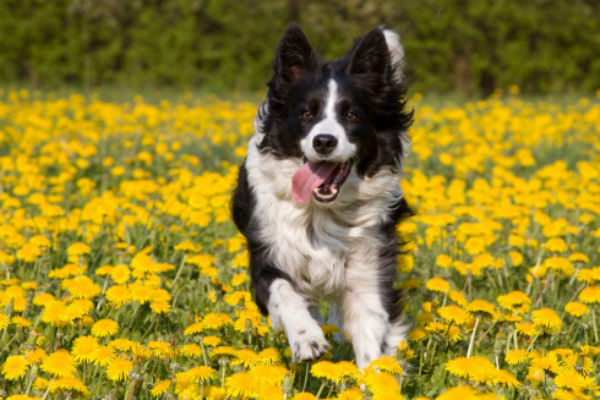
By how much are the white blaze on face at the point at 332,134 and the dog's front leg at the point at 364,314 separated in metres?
0.54

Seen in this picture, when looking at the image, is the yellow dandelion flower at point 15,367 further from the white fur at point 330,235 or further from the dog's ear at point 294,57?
the dog's ear at point 294,57

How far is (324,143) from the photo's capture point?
319cm

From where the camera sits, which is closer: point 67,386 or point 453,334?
point 67,386

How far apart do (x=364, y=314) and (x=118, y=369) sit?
4.28 ft

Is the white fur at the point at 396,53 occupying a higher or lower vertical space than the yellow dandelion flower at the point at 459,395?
higher

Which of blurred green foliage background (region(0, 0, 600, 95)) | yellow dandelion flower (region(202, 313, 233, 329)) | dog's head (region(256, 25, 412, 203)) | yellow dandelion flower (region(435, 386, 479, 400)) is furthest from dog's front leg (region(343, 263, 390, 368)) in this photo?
blurred green foliage background (region(0, 0, 600, 95))

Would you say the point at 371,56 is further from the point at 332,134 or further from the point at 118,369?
the point at 118,369

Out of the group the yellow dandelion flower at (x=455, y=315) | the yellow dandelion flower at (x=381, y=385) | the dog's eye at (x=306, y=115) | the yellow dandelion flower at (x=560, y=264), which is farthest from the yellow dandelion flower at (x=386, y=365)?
the yellow dandelion flower at (x=560, y=264)

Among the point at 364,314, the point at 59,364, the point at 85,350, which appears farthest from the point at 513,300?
the point at 59,364

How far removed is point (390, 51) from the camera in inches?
148

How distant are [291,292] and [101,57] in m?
13.9

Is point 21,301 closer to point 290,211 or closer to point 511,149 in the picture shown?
point 290,211

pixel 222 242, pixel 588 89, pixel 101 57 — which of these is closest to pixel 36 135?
pixel 222 242

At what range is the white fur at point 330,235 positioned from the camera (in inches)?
134
